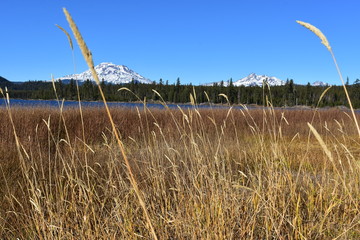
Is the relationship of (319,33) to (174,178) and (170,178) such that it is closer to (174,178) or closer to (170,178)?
(174,178)

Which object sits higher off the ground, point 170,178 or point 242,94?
point 242,94

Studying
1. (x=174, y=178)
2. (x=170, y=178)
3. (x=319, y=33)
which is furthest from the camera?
(x=170, y=178)

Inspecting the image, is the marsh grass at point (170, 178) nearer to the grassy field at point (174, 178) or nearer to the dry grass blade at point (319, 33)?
the grassy field at point (174, 178)

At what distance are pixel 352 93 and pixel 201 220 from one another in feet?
332

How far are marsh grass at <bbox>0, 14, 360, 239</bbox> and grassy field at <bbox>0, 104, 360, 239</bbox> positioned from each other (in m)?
0.02

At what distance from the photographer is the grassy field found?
6.42ft

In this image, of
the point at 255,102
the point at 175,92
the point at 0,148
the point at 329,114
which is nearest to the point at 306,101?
the point at 255,102

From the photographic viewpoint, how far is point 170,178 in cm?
375

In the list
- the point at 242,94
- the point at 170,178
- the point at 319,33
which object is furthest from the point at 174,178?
the point at 242,94

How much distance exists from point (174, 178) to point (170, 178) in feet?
0.96

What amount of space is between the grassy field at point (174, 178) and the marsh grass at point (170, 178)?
0.02 meters

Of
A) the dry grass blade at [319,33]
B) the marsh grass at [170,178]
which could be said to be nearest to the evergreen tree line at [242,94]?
the marsh grass at [170,178]

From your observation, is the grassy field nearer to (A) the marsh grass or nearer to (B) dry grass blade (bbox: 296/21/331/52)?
(A) the marsh grass

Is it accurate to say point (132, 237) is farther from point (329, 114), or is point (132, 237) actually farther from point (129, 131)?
point (329, 114)
